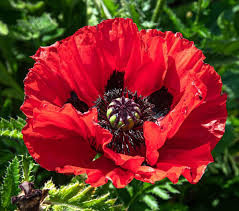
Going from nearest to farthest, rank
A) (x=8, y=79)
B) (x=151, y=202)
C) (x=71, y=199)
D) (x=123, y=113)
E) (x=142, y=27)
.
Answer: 1. (x=71, y=199)
2. (x=123, y=113)
3. (x=151, y=202)
4. (x=142, y=27)
5. (x=8, y=79)

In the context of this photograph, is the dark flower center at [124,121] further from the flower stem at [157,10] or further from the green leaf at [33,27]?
the green leaf at [33,27]

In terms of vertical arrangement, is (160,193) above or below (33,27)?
below

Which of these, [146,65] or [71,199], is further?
[146,65]

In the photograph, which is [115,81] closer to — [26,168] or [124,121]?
[124,121]

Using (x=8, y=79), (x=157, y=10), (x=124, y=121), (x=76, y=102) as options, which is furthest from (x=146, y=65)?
(x=8, y=79)

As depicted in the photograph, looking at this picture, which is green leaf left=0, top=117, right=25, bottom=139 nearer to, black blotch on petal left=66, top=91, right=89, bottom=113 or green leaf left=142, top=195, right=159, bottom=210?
black blotch on petal left=66, top=91, right=89, bottom=113

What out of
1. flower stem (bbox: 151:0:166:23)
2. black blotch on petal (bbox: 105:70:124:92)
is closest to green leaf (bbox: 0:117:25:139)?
black blotch on petal (bbox: 105:70:124:92)

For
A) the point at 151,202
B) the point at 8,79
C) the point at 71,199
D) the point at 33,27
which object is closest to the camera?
the point at 71,199

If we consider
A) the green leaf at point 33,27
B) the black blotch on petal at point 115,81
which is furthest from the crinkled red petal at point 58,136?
the green leaf at point 33,27
